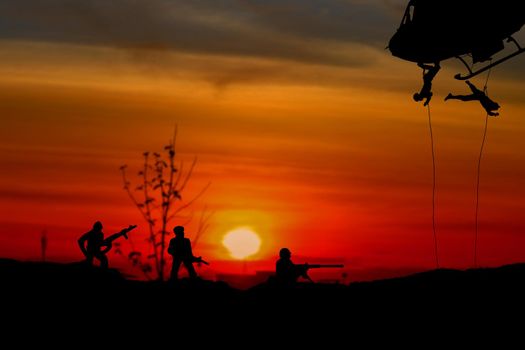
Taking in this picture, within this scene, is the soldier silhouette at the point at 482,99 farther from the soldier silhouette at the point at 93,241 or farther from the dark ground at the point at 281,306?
the soldier silhouette at the point at 93,241

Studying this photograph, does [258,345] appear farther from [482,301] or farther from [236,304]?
[482,301]

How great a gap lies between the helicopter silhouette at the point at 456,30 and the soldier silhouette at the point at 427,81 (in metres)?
0.44

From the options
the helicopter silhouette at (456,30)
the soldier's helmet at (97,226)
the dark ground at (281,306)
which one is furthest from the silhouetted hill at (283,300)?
the helicopter silhouette at (456,30)

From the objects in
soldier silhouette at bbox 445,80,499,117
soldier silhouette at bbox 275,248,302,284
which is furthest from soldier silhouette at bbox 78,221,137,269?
soldier silhouette at bbox 445,80,499,117

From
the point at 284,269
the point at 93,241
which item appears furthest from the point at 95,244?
the point at 284,269

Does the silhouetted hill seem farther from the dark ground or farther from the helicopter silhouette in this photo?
the helicopter silhouette

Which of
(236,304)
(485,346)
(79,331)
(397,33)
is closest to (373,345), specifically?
(485,346)

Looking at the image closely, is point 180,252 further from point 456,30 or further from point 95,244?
point 456,30

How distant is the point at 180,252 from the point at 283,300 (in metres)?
4.32

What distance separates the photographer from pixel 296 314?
108 ft

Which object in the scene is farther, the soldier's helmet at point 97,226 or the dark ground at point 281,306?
the soldier's helmet at point 97,226

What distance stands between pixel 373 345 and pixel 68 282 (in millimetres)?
11504

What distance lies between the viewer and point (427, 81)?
3525cm

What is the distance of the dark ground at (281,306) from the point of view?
31578mm
